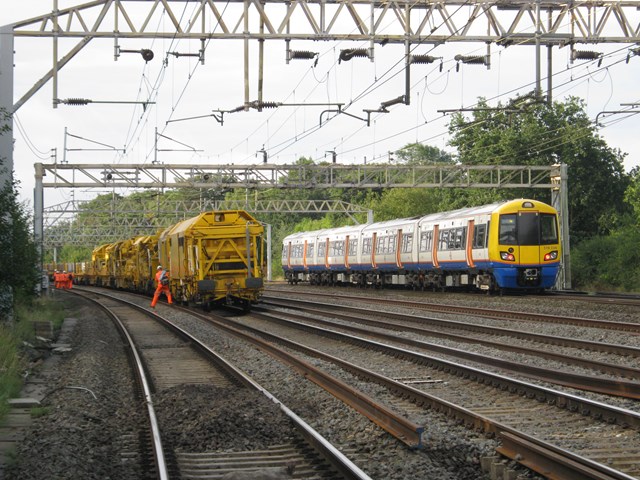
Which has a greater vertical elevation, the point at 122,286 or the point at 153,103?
the point at 153,103

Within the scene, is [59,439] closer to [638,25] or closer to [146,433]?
[146,433]

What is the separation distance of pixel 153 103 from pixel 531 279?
1336 centimetres

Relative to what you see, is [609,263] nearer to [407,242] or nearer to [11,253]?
[407,242]

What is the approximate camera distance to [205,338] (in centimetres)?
1948

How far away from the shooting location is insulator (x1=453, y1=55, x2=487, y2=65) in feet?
63.9

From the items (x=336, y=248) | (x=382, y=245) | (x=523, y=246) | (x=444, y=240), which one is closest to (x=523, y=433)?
(x=523, y=246)

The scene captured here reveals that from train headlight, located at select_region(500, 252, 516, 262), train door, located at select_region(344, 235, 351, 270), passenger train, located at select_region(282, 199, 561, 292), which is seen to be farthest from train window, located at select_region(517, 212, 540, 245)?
train door, located at select_region(344, 235, 351, 270)

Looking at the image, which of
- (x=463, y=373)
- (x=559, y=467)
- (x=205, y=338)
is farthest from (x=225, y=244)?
(x=559, y=467)

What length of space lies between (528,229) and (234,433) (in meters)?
22.1

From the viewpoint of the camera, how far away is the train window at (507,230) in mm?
28844

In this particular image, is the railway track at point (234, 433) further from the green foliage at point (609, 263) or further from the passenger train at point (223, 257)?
the green foliage at point (609, 263)

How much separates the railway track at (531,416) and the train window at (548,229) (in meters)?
16.5

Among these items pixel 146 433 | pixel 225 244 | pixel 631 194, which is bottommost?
pixel 146 433

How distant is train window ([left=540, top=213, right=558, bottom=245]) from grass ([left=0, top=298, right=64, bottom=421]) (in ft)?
51.0
